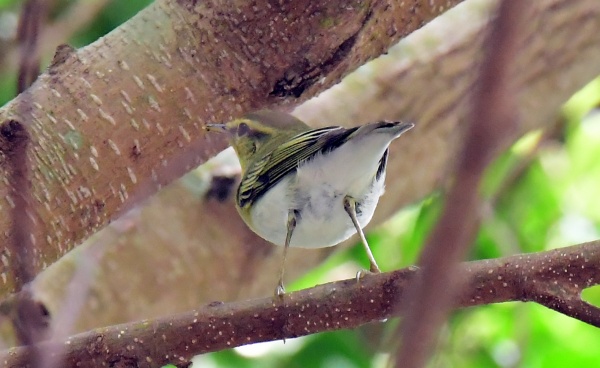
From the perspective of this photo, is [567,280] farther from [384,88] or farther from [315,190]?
[384,88]

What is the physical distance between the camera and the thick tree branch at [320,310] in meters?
1.38

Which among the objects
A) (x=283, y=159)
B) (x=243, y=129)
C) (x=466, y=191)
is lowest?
(x=466, y=191)

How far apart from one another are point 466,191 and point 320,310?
109 centimetres

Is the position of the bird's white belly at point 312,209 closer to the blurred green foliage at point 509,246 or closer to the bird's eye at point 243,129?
the bird's eye at point 243,129

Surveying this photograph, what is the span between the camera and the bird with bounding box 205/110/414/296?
2273 millimetres

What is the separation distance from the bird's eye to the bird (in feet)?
0.56

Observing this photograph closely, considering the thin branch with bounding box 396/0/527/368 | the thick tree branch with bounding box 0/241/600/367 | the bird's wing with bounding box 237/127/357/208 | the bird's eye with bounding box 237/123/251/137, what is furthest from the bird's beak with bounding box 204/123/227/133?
the thin branch with bounding box 396/0/527/368

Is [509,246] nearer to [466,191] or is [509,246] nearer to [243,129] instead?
[243,129]

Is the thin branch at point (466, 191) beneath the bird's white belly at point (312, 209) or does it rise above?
beneath

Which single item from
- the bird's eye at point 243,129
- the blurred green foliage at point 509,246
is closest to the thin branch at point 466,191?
the bird's eye at point 243,129

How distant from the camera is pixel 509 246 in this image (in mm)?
3318

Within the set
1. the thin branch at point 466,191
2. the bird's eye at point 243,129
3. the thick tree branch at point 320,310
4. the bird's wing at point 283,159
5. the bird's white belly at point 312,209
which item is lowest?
the thin branch at point 466,191

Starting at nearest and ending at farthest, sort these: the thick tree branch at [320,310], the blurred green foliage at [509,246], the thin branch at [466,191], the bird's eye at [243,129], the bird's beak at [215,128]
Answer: the thin branch at [466,191], the thick tree branch at [320,310], the bird's beak at [215,128], the bird's eye at [243,129], the blurred green foliage at [509,246]

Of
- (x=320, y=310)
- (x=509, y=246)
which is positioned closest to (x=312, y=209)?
(x=320, y=310)
